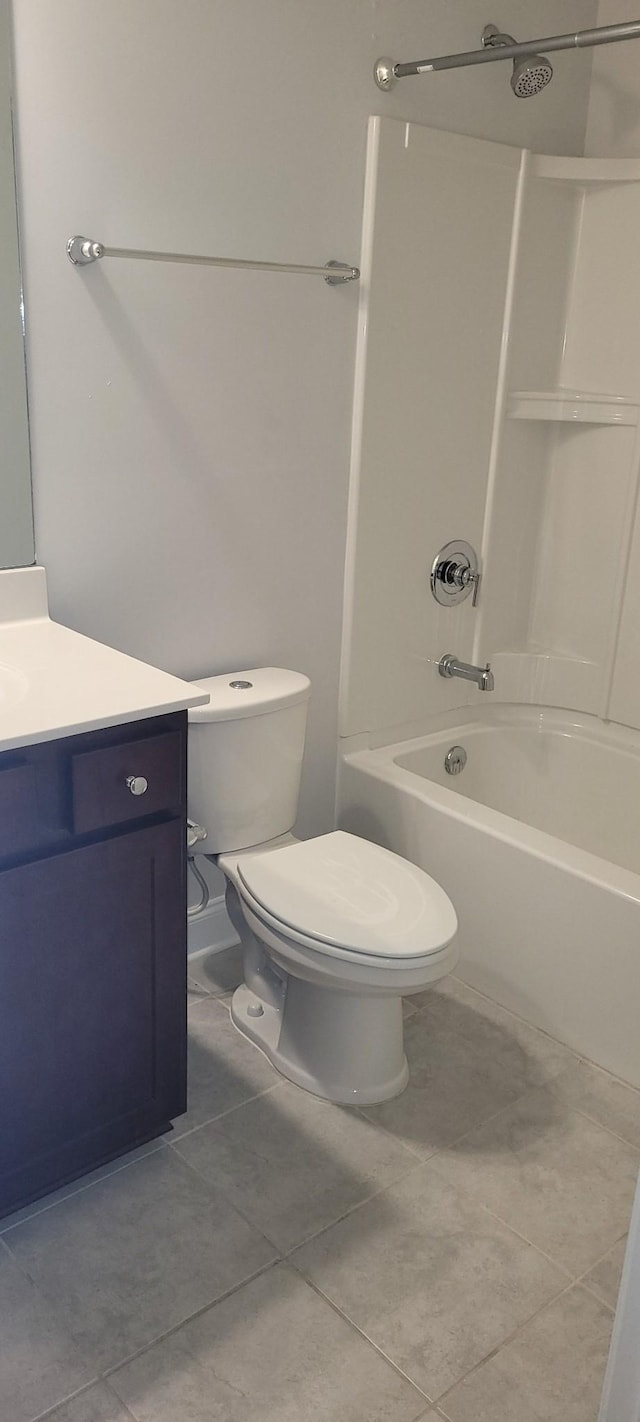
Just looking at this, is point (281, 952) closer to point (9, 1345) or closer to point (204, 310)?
point (9, 1345)

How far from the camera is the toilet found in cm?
186

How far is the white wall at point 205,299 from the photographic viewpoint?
182 centimetres

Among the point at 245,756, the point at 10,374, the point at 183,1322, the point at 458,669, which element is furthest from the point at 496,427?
the point at 183,1322

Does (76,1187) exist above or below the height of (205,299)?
below

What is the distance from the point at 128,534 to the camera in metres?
2.06

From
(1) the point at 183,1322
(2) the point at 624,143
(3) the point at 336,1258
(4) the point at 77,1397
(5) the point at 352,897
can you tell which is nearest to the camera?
(4) the point at 77,1397

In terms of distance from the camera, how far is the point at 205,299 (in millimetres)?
2035

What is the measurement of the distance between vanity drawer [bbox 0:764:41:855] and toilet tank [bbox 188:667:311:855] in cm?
54

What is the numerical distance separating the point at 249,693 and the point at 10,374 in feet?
2.30

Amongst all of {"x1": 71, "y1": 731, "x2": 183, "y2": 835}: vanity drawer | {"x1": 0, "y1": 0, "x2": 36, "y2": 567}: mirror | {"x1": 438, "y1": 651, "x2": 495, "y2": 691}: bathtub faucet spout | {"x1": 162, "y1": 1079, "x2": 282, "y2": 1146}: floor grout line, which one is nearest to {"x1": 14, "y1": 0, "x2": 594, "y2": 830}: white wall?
{"x1": 0, "y1": 0, "x2": 36, "y2": 567}: mirror

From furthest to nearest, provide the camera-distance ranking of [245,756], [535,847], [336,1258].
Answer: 1. [535,847]
2. [245,756]
3. [336,1258]

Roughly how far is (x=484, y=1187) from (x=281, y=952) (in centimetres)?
51

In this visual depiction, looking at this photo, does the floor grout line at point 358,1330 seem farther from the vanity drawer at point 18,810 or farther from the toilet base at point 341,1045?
the vanity drawer at point 18,810

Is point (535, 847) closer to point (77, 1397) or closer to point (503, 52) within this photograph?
point (77, 1397)
